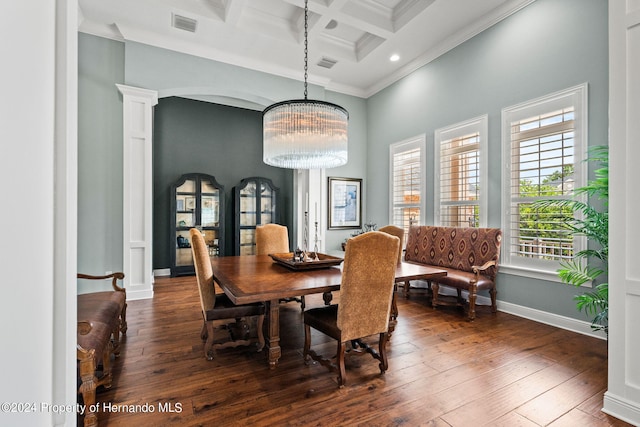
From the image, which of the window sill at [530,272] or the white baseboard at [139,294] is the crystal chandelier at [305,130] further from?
the white baseboard at [139,294]

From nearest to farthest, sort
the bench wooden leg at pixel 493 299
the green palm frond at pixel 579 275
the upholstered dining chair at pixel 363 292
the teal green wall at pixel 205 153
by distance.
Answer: the upholstered dining chair at pixel 363 292, the green palm frond at pixel 579 275, the bench wooden leg at pixel 493 299, the teal green wall at pixel 205 153

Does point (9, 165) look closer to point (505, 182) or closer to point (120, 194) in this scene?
point (120, 194)

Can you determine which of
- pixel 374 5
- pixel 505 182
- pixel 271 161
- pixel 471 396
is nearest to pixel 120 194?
pixel 271 161

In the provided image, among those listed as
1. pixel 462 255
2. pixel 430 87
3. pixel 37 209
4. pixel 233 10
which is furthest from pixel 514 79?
pixel 37 209

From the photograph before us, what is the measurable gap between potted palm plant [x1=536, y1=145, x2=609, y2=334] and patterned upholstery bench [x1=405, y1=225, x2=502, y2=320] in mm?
702

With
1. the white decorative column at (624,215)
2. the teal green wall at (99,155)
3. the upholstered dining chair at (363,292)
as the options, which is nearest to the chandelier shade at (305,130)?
the upholstered dining chair at (363,292)

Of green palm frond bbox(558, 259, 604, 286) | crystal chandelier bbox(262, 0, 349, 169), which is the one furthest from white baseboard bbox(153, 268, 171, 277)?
green palm frond bbox(558, 259, 604, 286)

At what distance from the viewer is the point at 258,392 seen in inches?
79.0

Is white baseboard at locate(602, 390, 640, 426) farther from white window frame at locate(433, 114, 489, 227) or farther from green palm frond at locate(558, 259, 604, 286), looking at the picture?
white window frame at locate(433, 114, 489, 227)

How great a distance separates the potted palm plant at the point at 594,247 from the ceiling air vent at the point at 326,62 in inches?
142

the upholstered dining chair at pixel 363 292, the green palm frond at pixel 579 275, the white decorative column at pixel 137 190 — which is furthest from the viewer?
the white decorative column at pixel 137 190

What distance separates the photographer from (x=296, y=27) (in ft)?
14.1

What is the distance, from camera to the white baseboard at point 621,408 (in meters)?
1.72

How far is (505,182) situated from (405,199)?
5.69ft
